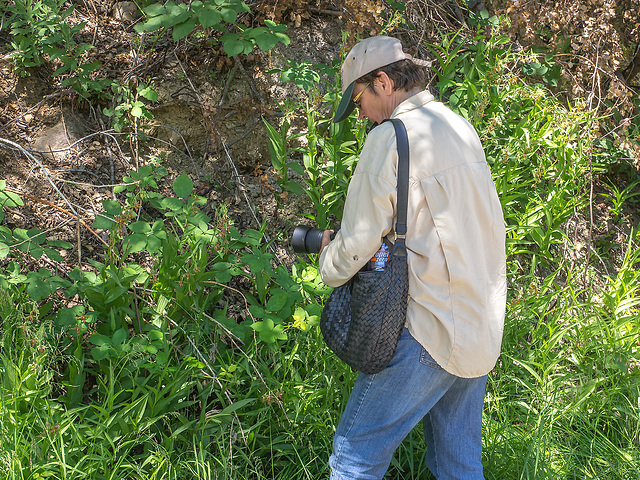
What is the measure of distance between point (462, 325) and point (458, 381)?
0.88 feet

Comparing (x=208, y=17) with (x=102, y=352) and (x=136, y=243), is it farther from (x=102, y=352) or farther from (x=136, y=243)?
(x=102, y=352)

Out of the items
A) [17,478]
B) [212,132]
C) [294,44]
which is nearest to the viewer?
[17,478]

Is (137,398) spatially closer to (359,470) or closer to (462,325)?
(359,470)

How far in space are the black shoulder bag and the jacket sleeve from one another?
0.03 meters

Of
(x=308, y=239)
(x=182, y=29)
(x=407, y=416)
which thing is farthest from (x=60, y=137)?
(x=407, y=416)

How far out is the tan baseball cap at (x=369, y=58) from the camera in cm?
170

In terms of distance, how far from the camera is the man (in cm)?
154

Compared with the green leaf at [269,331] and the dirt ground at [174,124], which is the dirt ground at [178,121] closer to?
the dirt ground at [174,124]

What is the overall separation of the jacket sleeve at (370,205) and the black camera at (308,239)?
0.29 meters

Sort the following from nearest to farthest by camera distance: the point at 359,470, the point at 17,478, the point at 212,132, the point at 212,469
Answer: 1. the point at 359,470
2. the point at 17,478
3. the point at 212,469
4. the point at 212,132

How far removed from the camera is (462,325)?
1.57 metres

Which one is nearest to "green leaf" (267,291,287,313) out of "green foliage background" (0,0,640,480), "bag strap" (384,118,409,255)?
"green foliage background" (0,0,640,480)

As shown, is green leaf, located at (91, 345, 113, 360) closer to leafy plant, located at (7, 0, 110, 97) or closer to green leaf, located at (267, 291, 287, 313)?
green leaf, located at (267, 291, 287, 313)

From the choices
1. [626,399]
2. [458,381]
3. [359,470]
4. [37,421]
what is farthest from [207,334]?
[626,399]
